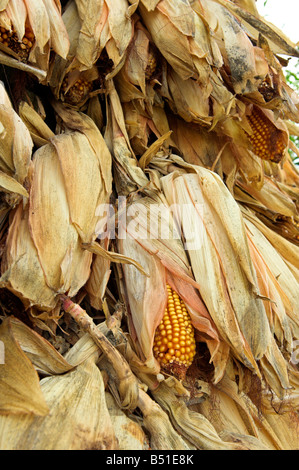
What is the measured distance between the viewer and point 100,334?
0.88 m

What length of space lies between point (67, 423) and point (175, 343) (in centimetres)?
24

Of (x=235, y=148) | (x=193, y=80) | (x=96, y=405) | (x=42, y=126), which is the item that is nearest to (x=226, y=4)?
(x=193, y=80)

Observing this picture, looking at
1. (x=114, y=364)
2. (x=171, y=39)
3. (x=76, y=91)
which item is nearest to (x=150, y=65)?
(x=171, y=39)

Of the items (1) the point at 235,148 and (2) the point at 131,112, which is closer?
(2) the point at 131,112

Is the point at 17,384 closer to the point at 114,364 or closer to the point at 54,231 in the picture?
the point at 114,364

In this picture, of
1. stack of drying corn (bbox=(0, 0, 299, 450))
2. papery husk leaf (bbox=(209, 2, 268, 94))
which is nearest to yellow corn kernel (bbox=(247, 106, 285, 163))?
stack of drying corn (bbox=(0, 0, 299, 450))

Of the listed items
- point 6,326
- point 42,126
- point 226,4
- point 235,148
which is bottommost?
point 6,326

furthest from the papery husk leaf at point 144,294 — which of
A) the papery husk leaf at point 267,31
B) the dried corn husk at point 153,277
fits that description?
the papery husk leaf at point 267,31

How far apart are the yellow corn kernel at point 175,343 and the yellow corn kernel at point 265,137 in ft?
1.75

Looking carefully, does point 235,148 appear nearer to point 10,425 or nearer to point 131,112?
point 131,112

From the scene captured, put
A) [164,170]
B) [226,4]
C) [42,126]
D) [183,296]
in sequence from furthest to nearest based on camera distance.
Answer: [226,4], [164,170], [42,126], [183,296]

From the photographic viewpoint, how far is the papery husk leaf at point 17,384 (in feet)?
2.39

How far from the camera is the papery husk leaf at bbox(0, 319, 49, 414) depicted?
28.7 inches

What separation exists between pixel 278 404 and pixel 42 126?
0.69 m
